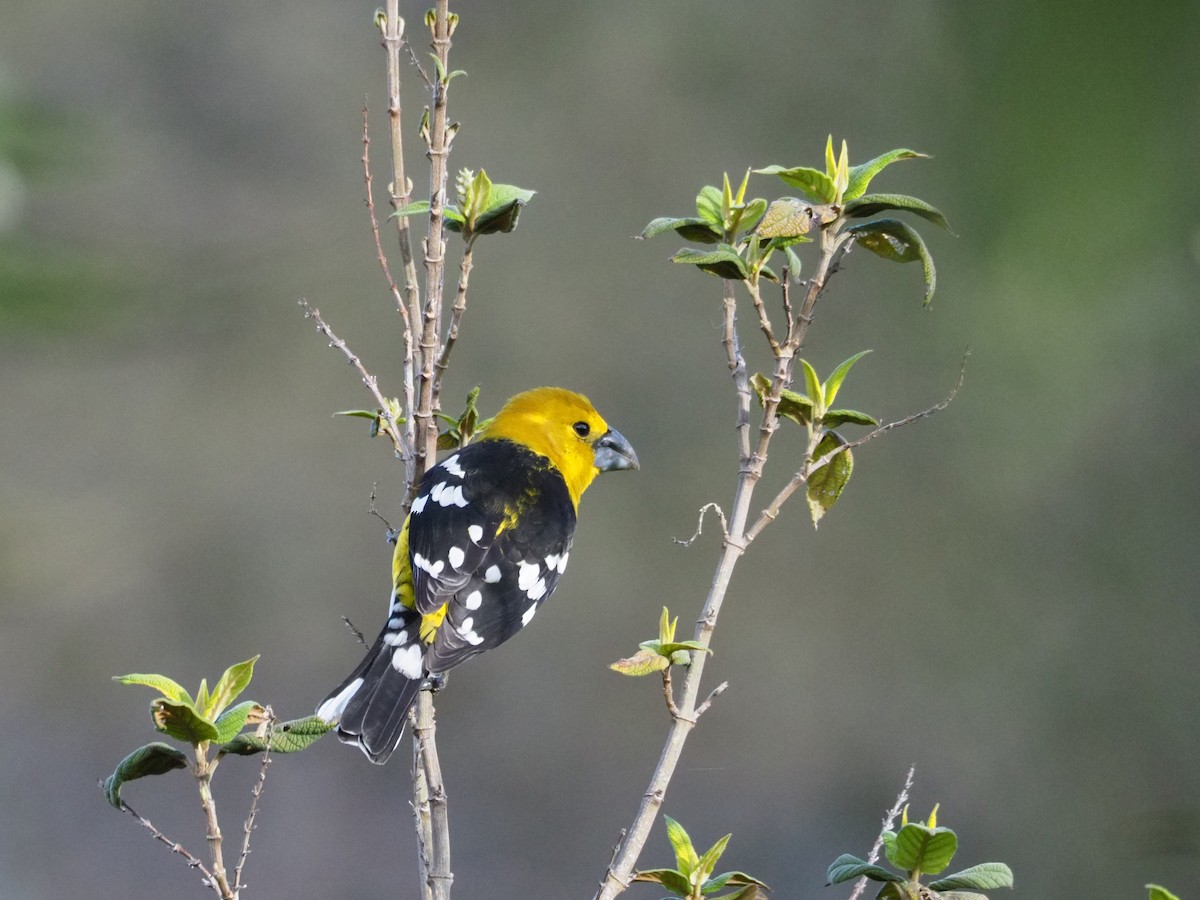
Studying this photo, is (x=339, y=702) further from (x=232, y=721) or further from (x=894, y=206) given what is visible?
(x=894, y=206)

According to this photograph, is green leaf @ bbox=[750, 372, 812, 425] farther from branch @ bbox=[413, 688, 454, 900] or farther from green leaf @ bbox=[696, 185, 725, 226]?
branch @ bbox=[413, 688, 454, 900]

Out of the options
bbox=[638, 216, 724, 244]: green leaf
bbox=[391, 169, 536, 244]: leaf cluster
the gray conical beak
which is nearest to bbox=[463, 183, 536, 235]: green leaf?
bbox=[391, 169, 536, 244]: leaf cluster

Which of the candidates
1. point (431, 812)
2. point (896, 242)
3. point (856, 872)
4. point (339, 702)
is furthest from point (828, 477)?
point (339, 702)

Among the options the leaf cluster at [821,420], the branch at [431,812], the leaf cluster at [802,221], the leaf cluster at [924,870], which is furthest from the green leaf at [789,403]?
the branch at [431,812]

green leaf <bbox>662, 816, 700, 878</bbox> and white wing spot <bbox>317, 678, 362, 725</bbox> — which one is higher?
white wing spot <bbox>317, 678, 362, 725</bbox>

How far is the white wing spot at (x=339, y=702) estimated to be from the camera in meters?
1.65

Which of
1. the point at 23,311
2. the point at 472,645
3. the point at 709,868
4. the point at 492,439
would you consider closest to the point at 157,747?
the point at 709,868

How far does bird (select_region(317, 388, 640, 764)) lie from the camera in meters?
1.66

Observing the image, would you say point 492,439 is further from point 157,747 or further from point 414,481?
point 157,747

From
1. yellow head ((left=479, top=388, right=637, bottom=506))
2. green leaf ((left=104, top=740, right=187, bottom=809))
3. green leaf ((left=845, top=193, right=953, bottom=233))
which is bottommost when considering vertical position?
green leaf ((left=104, top=740, right=187, bottom=809))

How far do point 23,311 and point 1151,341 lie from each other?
4.73 m

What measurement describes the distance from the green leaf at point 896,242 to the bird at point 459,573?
1.99 ft

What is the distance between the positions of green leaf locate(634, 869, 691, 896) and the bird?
53 cm

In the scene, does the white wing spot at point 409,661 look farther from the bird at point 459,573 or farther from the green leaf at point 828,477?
the green leaf at point 828,477
